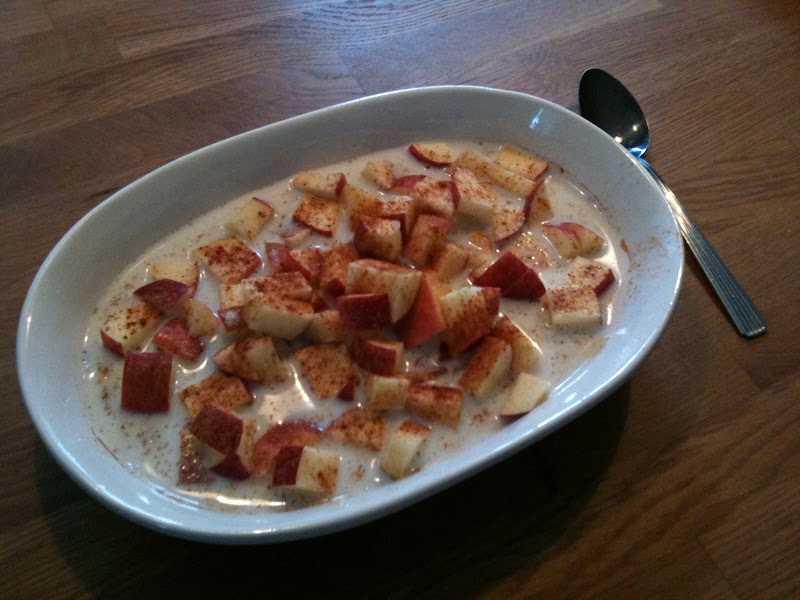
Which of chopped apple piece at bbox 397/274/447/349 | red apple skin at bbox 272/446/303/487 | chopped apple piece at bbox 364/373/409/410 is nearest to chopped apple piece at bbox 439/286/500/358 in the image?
chopped apple piece at bbox 397/274/447/349

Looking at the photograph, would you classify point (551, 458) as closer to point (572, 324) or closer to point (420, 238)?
point (572, 324)

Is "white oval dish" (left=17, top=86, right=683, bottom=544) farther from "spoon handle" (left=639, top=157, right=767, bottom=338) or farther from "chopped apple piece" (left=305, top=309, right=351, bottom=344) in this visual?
"chopped apple piece" (left=305, top=309, right=351, bottom=344)

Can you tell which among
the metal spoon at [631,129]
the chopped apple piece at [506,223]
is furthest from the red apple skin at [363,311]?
the metal spoon at [631,129]

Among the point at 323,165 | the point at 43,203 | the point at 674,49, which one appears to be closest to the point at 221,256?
the point at 323,165

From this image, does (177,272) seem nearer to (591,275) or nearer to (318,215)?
(318,215)

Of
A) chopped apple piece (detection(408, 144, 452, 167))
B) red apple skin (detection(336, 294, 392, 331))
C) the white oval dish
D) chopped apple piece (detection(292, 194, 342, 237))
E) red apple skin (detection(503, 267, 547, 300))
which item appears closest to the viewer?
the white oval dish

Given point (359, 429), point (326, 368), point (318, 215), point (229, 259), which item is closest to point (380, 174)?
point (318, 215)

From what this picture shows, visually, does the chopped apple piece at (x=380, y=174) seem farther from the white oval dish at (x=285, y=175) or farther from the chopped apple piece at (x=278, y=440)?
the chopped apple piece at (x=278, y=440)
